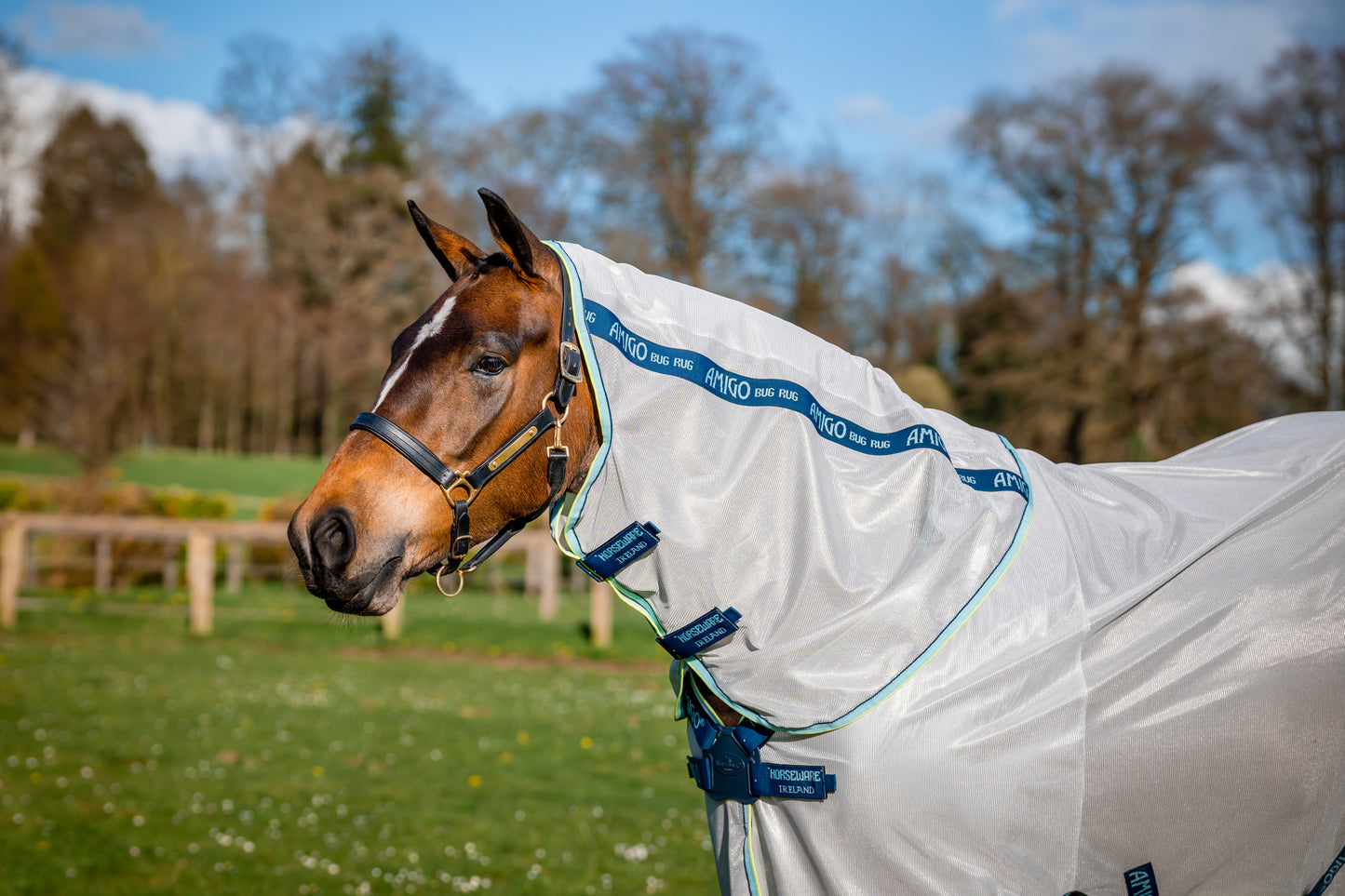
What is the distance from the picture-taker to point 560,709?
9070 mm

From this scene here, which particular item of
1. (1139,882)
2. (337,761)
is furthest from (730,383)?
(337,761)

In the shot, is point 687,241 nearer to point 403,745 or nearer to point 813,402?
point 403,745

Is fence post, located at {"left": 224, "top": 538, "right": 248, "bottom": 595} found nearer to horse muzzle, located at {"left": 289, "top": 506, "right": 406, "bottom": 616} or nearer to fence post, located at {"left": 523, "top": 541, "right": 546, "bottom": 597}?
fence post, located at {"left": 523, "top": 541, "right": 546, "bottom": 597}

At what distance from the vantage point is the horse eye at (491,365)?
2.01 meters

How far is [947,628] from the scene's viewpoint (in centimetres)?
187

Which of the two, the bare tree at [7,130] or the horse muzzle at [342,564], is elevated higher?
the bare tree at [7,130]

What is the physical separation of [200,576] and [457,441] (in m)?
12.5

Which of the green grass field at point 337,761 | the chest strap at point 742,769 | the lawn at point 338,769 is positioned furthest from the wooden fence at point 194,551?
the chest strap at point 742,769

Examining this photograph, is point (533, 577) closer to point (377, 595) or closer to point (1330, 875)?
point (377, 595)

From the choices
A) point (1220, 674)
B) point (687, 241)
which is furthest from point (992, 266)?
point (1220, 674)

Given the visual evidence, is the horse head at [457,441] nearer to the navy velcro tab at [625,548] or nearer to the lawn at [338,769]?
the navy velcro tab at [625,548]

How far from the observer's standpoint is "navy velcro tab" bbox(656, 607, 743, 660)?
1911 mm

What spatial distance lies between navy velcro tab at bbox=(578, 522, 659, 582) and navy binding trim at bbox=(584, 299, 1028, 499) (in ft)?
1.18

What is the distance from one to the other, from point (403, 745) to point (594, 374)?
6619mm
